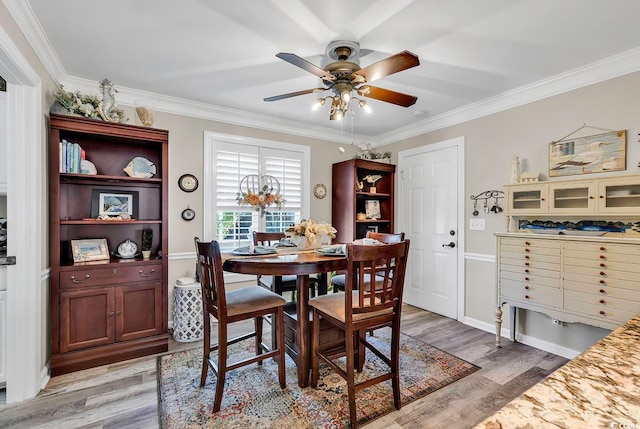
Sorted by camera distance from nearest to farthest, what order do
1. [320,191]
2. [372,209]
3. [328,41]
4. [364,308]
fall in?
[364,308], [328,41], [320,191], [372,209]

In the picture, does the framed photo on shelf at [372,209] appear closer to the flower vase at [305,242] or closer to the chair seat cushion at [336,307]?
the flower vase at [305,242]

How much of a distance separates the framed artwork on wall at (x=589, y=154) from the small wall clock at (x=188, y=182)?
3.64 metres

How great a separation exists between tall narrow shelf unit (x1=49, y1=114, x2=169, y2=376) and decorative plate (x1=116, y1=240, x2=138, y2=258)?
0.07 m

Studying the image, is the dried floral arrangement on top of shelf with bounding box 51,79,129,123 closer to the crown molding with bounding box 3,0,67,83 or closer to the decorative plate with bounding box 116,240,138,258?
the crown molding with bounding box 3,0,67,83

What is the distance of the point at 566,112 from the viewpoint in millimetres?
2812

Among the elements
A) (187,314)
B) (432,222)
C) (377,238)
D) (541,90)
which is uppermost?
(541,90)

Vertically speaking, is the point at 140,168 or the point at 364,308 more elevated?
the point at 140,168

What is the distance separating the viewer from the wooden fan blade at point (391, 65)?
1.74m

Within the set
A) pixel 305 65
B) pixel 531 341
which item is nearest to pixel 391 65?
pixel 305 65

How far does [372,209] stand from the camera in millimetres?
4625

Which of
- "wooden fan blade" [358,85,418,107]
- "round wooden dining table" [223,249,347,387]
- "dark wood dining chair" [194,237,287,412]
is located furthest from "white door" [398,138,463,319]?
"dark wood dining chair" [194,237,287,412]

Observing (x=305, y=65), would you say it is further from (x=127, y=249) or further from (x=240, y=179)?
(x=127, y=249)

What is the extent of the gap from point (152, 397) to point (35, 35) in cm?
263

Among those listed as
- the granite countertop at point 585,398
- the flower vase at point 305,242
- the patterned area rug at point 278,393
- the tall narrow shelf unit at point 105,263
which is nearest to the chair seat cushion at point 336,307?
the flower vase at point 305,242
